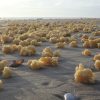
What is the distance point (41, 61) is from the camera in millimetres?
7707

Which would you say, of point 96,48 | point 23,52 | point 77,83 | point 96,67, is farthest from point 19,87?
point 96,48

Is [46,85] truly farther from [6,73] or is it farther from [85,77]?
[6,73]

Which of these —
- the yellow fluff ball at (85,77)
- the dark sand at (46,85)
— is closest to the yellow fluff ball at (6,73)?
the dark sand at (46,85)

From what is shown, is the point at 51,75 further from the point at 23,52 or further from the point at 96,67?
the point at 23,52

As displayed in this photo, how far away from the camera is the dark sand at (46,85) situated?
540cm

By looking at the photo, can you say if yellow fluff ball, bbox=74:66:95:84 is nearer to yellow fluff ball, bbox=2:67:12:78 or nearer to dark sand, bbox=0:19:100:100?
dark sand, bbox=0:19:100:100

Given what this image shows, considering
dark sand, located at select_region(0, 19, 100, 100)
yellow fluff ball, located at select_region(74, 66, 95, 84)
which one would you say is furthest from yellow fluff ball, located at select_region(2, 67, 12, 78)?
yellow fluff ball, located at select_region(74, 66, 95, 84)

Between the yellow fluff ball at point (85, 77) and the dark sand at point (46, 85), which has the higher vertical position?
the yellow fluff ball at point (85, 77)

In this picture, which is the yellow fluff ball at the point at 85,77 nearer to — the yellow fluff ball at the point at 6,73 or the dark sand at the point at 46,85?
the dark sand at the point at 46,85

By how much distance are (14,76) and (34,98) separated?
1652 millimetres

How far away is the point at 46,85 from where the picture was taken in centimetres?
605

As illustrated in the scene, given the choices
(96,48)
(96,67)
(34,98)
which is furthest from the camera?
(96,48)

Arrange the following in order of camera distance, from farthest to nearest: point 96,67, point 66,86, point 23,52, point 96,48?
point 96,48, point 23,52, point 96,67, point 66,86

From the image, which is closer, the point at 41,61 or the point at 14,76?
the point at 14,76
